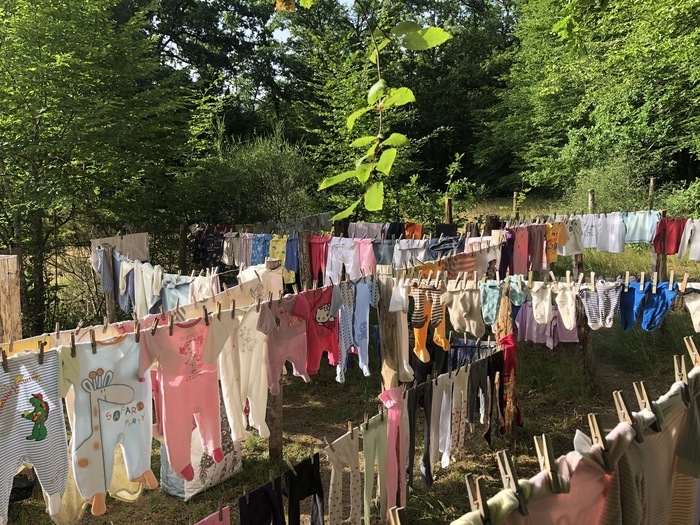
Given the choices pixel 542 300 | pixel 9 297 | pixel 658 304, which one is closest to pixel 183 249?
pixel 9 297

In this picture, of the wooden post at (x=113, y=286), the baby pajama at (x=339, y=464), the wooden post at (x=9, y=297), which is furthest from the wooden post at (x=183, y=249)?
the baby pajama at (x=339, y=464)

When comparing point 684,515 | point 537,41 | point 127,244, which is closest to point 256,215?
point 127,244

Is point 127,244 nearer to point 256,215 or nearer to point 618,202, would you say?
point 256,215

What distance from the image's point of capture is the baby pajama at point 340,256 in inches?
313

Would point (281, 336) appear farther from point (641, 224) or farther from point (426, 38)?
point (641, 224)

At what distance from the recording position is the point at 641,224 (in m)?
9.93

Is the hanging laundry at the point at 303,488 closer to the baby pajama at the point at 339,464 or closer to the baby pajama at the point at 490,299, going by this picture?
the baby pajama at the point at 339,464

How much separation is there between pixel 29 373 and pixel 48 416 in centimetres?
25

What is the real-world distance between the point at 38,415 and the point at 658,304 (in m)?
4.59

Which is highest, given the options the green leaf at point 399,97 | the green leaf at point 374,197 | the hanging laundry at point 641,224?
the green leaf at point 399,97

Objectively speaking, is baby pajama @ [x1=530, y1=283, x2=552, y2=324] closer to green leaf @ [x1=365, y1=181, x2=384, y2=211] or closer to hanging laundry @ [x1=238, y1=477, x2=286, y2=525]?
hanging laundry @ [x1=238, y1=477, x2=286, y2=525]

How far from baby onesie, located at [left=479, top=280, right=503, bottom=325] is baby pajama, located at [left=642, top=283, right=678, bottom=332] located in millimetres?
1219

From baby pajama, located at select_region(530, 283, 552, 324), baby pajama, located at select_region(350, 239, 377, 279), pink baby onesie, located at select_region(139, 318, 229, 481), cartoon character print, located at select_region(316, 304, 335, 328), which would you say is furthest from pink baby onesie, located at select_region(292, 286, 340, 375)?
baby pajama, located at select_region(350, 239, 377, 279)

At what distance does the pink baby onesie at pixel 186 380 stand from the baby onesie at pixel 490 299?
237cm
